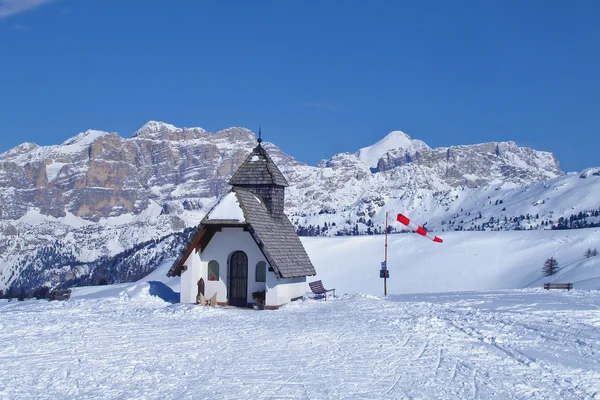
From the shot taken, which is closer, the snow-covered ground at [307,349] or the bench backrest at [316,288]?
the snow-covered ground at [307,349]

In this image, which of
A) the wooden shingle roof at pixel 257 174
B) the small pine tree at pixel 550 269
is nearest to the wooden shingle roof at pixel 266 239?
the wooden shingle roof at pixel 257 174

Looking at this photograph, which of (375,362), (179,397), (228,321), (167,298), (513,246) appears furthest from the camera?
(513,246)

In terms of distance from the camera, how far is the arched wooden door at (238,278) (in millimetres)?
30000

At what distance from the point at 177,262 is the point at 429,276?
51.8m

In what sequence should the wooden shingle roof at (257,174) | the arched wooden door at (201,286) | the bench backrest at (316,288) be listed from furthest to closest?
the bench backrest at (316,288) < the wooden shingle roof at (257,174) < the arched wooden door at (201,286)

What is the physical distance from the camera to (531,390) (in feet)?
40.4

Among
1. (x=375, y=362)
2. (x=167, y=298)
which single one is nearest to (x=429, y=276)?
(x=167, y=298)

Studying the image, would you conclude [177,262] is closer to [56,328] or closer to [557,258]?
[56,328]

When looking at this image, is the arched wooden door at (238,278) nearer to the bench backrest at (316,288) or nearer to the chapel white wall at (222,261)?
the chapel white wall at (222,261)

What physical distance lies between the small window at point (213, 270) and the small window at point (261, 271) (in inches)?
75.2

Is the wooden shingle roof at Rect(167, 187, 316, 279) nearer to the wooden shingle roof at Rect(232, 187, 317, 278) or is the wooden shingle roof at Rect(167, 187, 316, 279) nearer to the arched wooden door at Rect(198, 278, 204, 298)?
the wooden shingle roof at Rect(232, 187, 317, 278)

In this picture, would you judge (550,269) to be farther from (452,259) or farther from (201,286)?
(201,286)

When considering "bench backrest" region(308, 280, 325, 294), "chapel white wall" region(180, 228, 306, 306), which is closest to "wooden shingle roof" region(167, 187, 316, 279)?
"chapel white wall" region(180, 228, 306, 306)

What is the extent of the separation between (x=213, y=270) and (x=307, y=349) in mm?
13982
